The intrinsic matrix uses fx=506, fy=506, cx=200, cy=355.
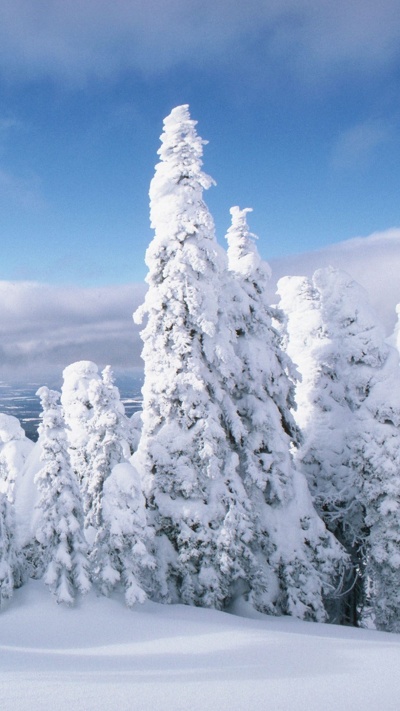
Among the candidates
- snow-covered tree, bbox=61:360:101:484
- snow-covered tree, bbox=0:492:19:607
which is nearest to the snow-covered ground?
snow-covered tree, bbox=0:492:19:607

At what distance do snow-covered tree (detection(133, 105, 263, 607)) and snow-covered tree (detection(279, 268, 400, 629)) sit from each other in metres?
5.37

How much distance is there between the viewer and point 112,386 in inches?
682

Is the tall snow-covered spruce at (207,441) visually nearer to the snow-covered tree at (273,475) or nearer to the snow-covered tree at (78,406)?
the snow-covered tree at (273,475)

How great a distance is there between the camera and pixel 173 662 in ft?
31.2

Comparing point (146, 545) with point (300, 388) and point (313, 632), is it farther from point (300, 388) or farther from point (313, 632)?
point (300, 388)

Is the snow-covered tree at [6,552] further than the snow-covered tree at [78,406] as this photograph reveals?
No

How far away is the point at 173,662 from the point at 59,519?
6.80 meters

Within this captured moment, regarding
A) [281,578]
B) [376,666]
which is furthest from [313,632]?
[376,666]

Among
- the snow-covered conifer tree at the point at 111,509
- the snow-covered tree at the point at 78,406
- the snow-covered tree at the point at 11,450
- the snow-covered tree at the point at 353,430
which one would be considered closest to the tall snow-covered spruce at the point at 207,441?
the snow-covered conifer tree at the point at 111,509

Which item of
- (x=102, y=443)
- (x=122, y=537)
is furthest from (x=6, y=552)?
(x=102, y=443)

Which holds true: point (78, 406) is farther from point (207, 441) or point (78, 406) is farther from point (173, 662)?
point (173, 662)

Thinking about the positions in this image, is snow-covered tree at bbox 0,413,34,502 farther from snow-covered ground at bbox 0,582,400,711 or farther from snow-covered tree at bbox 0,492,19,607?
snow-covered ground at bbox 0,582,400,711

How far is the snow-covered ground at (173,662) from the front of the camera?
688 cm

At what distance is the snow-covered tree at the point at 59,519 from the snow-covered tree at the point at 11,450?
13.2 m
